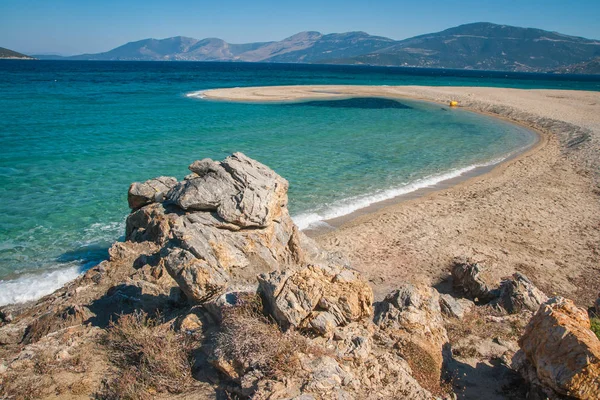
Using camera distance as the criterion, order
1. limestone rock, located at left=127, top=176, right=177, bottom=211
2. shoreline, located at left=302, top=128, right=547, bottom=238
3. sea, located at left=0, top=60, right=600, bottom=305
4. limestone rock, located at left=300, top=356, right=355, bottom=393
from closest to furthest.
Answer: limestone rock, located at left=300, top=356, right=355, bottom=393 → limestone rock, located at left=127, top=176, right=177, bottom=211 → sea, located at left=0, top=60, right=600, bottom=305 → shoreline, located at left=302, top=128, right=547, bottom=238

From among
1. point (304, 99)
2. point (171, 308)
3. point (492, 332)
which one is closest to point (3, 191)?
point (171, 308)

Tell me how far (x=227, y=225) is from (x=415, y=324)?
526cm

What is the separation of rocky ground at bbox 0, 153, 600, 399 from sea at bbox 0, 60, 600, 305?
4.39m

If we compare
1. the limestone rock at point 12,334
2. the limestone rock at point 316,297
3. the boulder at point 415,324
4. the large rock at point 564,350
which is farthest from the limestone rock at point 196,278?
the large rock at point 564,350

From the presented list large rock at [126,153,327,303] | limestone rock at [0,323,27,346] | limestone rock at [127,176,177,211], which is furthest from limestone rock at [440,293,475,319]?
limestone rock at [0,323,27,346]

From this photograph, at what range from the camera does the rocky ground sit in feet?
20.6

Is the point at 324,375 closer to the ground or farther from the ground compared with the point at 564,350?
closer to the ground

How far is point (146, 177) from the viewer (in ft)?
73.6

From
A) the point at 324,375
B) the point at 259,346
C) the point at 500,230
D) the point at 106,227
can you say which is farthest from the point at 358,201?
the point at 324,375

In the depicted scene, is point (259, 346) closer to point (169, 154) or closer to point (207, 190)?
point (207, 190)

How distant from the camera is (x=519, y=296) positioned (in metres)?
10.7

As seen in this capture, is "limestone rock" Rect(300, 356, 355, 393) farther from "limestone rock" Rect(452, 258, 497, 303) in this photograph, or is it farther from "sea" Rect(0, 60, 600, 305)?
"sea" Rect(0, 60, 600, 305)

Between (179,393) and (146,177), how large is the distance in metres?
17.9

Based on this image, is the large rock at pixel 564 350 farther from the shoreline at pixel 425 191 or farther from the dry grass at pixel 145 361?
the shoreline at pixel 425 191
